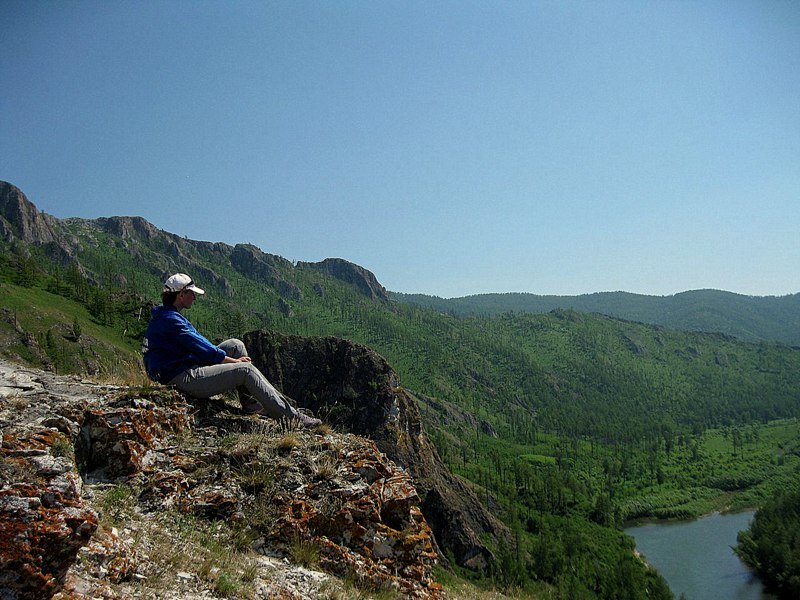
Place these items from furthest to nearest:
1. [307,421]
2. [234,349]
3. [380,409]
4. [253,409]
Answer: [380,409], [234,349], [253,409], [307,421]

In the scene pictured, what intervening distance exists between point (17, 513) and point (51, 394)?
398cm

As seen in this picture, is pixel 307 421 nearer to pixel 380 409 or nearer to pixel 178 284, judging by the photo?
pixel 178 284

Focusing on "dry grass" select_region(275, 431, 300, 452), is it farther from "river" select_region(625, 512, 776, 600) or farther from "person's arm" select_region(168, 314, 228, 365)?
"river" select_region(625, 512, 776, 600)

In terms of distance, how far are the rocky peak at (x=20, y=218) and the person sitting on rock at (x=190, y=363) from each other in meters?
229

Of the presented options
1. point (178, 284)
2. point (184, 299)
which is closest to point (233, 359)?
point (184, 299)

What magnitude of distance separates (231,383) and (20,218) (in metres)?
242

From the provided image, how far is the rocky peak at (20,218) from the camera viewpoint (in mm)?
184750

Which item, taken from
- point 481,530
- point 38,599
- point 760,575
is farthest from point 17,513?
point 760,575

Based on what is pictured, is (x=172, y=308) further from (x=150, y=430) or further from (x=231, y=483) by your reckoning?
(x=231, y=483)

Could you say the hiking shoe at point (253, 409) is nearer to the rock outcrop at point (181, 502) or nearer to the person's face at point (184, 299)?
the rock outcrop at point (181, 502)

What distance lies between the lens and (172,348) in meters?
8.13

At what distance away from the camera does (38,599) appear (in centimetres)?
367

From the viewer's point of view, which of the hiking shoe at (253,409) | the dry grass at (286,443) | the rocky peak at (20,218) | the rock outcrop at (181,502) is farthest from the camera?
the rocky peak at (20,218)

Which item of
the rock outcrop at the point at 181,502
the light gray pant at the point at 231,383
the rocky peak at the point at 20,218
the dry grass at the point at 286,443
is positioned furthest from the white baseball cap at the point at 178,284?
the rocky peak at the point at 20,218
